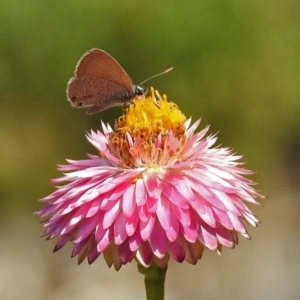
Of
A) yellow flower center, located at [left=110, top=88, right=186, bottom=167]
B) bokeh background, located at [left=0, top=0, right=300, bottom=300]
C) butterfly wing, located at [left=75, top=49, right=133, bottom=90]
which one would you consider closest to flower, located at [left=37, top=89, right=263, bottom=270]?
yellow flower center, located at [left=110, top=88, right=186, bottom=167]

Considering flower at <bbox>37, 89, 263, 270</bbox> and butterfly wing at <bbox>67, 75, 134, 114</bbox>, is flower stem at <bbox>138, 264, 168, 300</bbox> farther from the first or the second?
butterfly wing at <bbox>67, 75, 134, 114</bbox>

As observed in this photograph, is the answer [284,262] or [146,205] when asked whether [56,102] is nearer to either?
[284,262]

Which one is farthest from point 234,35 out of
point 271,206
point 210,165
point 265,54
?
point 210,165

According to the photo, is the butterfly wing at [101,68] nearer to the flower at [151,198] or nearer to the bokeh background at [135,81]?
the flower at [151,198]

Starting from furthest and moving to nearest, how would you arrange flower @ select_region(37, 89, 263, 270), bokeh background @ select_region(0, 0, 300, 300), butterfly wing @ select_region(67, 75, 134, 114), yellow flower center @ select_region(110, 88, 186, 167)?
bokeh background @ select_region(0, 0, 300, 300) → butterfly wing @ select_region(67, 75, 134, 114) → yellow flower center @ select_region(110, 88, 186, 167) → flower @ select_region(37, 89, 263, 270)

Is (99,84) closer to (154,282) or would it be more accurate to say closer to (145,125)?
(145,125)

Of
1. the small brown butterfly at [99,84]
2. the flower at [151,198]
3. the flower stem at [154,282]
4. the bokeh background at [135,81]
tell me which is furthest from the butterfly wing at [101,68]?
the bokeh background at [135,81]
